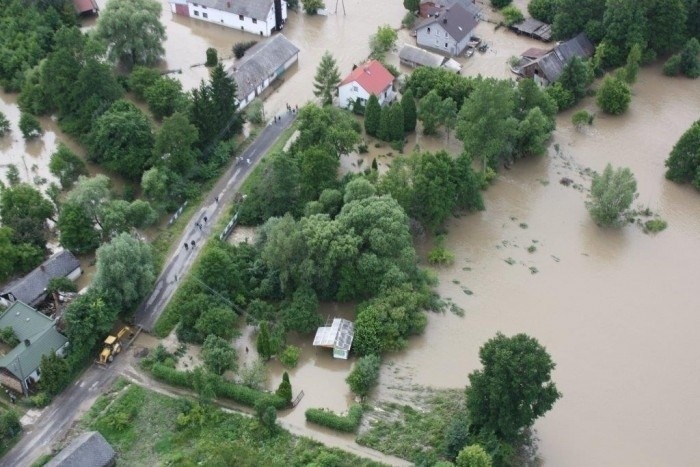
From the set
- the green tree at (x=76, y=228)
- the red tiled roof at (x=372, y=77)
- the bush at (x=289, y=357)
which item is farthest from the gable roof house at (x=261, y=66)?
the bush at (x=289, y=357)

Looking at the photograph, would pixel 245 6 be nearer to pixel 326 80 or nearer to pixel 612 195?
pixel 326 80

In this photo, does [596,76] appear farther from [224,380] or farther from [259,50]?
[224,380]

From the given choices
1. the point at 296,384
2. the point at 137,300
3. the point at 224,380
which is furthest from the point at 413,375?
the point at 137,300

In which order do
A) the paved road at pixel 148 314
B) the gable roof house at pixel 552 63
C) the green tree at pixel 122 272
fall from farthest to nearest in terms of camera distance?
1. the gable roof house at pixel 552 63
2. the green tree at pixel 122 272
3. the paved road at pixel 148 314

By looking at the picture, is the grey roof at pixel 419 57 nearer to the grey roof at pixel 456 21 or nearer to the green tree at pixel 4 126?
the grey roof at pixel 456 21

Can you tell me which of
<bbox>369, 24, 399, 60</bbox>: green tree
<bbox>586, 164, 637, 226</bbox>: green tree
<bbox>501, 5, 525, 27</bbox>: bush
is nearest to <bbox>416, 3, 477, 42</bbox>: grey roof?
<bbox>369, 24, 399, 60</bbox>: green tree

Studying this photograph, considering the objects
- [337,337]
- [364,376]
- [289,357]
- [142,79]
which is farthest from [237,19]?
[364,376]
